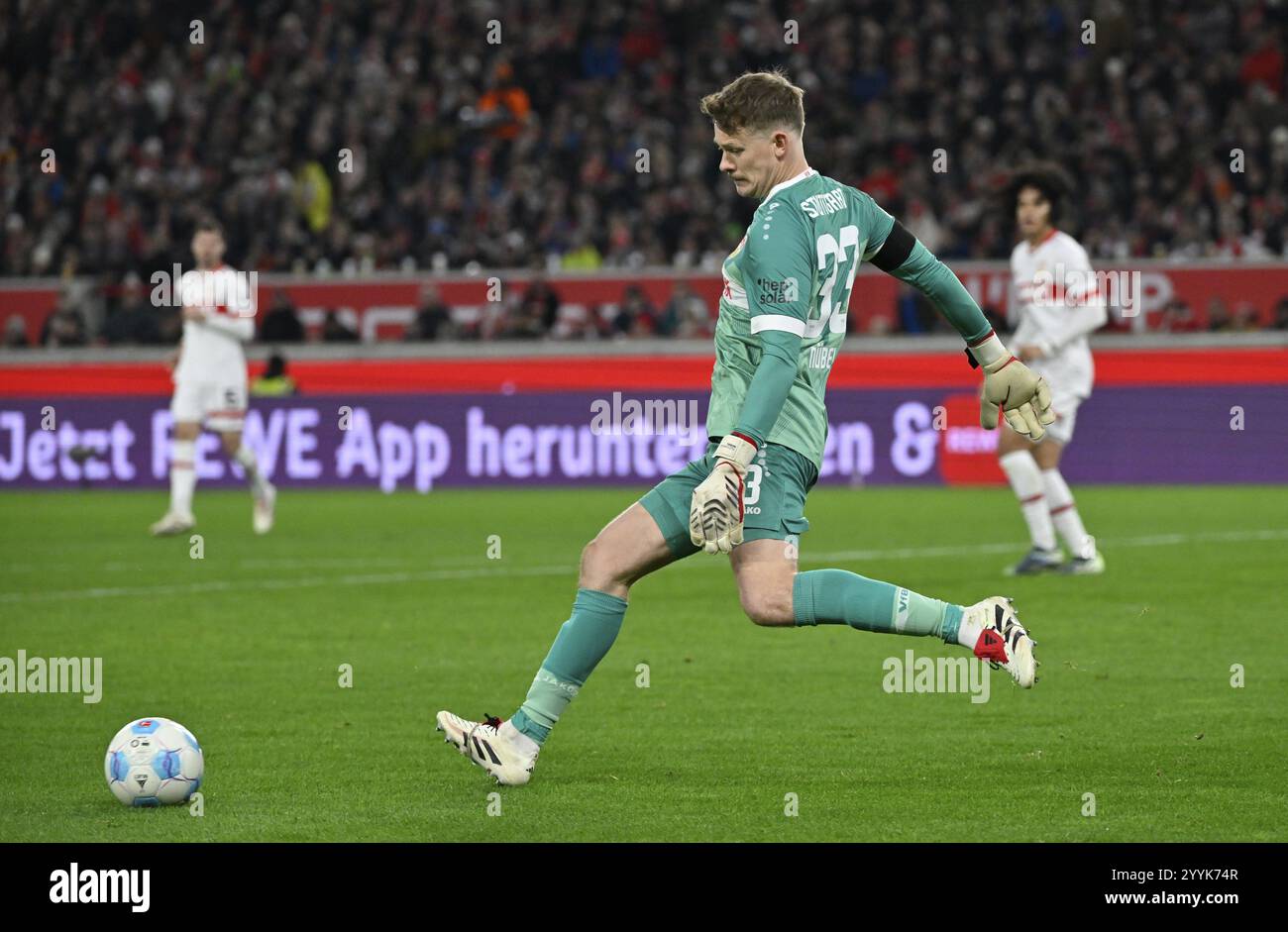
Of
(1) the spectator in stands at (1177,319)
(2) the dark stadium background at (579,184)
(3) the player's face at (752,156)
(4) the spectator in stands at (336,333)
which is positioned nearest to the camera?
(3) the player's face at (752,156)

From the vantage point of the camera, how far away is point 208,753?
660 centimetres

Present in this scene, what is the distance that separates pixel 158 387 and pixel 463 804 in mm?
15798

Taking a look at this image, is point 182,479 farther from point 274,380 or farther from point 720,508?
point 720,508

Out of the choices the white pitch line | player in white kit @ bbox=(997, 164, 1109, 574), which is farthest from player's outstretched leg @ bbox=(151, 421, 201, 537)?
player in white kit @ bbox=(997, 164, 1109, 574)

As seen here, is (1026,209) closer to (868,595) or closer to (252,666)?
(252,666)

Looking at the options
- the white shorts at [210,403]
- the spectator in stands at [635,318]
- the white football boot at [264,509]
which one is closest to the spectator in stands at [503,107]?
the spectator in stands at [635,318]

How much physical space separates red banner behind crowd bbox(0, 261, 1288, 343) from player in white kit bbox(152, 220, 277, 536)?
7212mm

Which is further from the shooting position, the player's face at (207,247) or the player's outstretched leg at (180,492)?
the player's outstretched leg at (180,492)

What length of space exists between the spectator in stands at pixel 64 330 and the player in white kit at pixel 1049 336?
1365 cm

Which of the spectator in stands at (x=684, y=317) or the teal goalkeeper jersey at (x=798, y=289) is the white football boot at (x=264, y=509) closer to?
the spectator in stands at (x=684, y=317)

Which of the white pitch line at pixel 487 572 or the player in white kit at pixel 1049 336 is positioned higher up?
the player in white kit at pixel 1049 336

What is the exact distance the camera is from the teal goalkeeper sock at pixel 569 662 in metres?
5.91

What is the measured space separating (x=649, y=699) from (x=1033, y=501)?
4.96 meters

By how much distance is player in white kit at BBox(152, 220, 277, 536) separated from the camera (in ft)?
49.7
